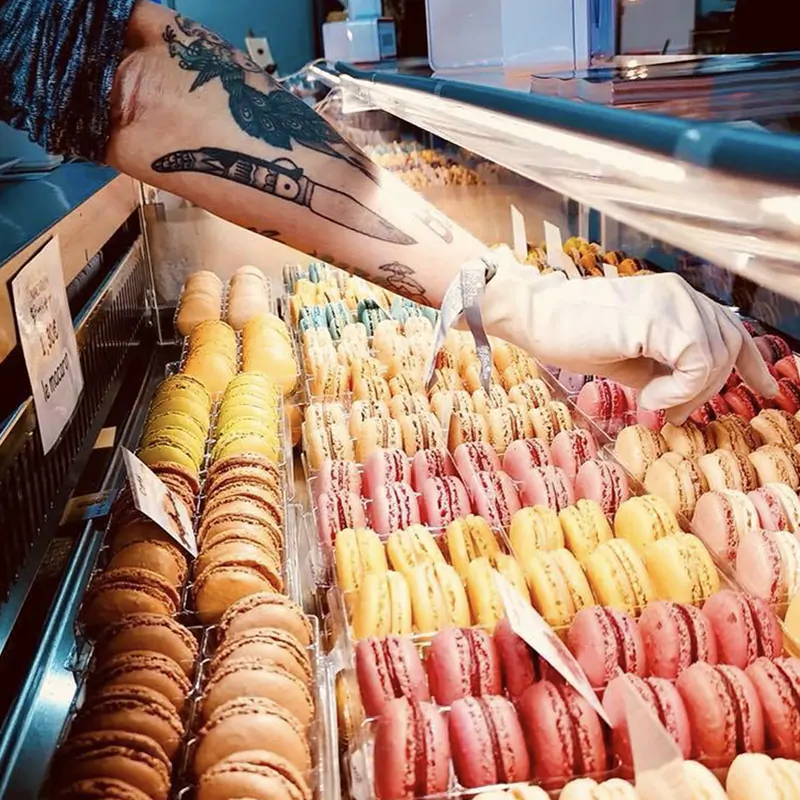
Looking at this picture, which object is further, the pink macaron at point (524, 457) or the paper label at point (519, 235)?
the paper label at point (519, 235)

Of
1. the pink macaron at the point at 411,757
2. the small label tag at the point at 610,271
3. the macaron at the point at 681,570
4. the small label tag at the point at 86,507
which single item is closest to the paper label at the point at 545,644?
the pink macaron at the point at 411,757

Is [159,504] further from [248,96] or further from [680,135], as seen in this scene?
[680,135]

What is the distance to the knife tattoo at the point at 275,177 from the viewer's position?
143 cm

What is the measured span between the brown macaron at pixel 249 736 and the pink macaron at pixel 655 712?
0.40 meters

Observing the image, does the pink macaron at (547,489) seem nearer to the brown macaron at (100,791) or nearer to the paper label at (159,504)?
the paper label at (159,504)

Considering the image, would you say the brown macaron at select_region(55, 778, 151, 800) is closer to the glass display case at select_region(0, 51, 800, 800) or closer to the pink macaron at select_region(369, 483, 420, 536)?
the glass display case at select_region(0, 51, 800, 800)

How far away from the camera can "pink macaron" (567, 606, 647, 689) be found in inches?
52.6

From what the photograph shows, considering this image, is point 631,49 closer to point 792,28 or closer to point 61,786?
point 792,28

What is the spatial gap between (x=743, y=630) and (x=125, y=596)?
3.03 ft

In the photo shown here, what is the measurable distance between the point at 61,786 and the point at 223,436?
3.43 ft

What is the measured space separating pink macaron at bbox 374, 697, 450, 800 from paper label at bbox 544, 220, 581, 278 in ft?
5.97

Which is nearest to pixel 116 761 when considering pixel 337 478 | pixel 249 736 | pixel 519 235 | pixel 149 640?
pixel 249 736

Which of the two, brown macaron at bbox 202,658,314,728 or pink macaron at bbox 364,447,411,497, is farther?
pink macaron at bbox 364,447,411,497

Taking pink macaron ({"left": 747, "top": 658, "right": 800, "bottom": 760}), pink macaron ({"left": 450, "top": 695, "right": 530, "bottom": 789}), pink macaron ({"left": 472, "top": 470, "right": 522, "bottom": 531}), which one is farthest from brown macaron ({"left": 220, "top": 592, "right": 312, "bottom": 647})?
pink macaron ({"left": 747, "top": 658, "right": 800, "bottom": 760})
